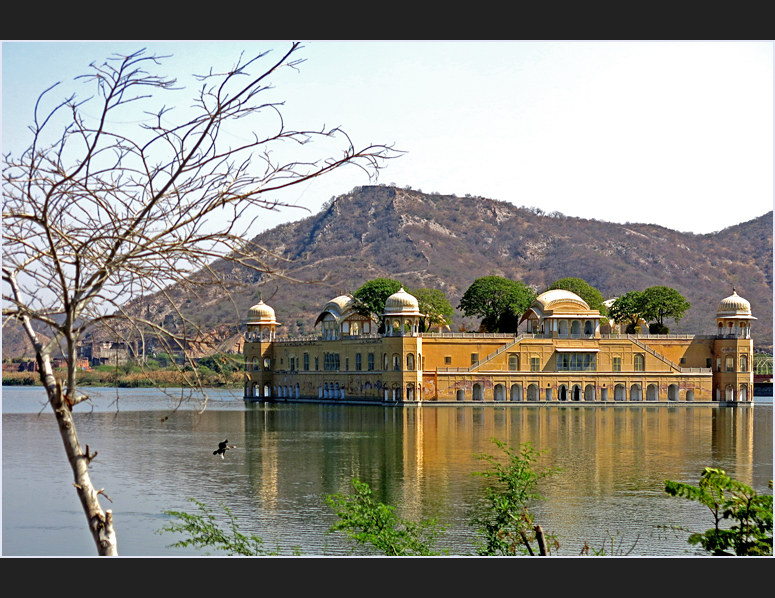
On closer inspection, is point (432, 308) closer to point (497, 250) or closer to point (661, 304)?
point (661, 304)

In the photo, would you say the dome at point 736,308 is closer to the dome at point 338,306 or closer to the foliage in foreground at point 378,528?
the dome at point 338,306

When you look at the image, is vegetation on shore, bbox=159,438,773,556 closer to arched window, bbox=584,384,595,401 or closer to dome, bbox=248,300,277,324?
arched window, bbox=584,384,595,401

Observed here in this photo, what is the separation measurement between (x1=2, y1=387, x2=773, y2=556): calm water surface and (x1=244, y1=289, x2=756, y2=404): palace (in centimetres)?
907

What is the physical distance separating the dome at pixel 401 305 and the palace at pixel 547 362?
0.18 ft

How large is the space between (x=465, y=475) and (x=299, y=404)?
38.8 metres

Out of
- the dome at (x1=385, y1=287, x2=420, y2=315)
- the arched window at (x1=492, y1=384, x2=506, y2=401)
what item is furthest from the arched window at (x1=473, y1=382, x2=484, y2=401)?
the dome at (x1=385, y1=287, x2=420, y2=315)

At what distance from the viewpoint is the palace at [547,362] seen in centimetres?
5525

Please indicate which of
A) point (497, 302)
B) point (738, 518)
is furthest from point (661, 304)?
point (738, 518)

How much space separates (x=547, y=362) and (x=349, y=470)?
3366 centimetres

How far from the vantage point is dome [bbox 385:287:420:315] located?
5525 centimetres

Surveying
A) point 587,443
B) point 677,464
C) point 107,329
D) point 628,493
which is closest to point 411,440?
point 587,443

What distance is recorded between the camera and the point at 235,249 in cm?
558

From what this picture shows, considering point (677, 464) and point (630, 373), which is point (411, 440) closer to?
point (677, 464)

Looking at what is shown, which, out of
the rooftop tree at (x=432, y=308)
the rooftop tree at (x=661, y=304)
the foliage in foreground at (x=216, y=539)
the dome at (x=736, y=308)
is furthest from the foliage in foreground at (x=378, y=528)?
the rooftop tree at (x=661, y=304)
